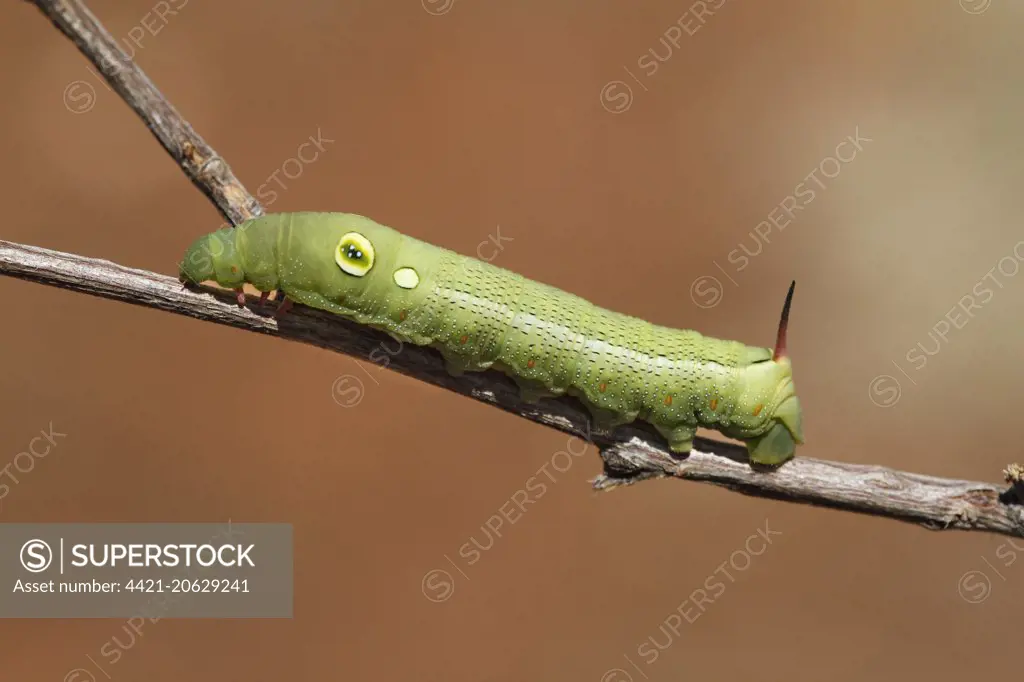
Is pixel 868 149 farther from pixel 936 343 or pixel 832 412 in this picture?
pixel 832 412

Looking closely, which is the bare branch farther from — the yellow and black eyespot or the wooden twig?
the yellow and black eyespot

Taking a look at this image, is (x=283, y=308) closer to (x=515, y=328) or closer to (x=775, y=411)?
(x=515, y=328)

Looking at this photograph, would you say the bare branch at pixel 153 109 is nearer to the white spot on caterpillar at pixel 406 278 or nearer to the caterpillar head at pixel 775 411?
the white spot on caterpillar at pixel 406 278

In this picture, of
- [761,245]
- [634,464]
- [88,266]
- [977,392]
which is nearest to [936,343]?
[977,392]

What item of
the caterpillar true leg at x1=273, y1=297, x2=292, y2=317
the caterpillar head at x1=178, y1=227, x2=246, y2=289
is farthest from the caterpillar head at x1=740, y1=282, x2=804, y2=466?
the caterpillar head at x1=178, y1=227, x2=246, y2=289

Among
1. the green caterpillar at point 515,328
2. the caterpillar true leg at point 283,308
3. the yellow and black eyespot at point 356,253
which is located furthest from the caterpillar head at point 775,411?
the caterpillar true leg at point 283,308

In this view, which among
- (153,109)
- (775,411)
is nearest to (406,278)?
(153,109)
